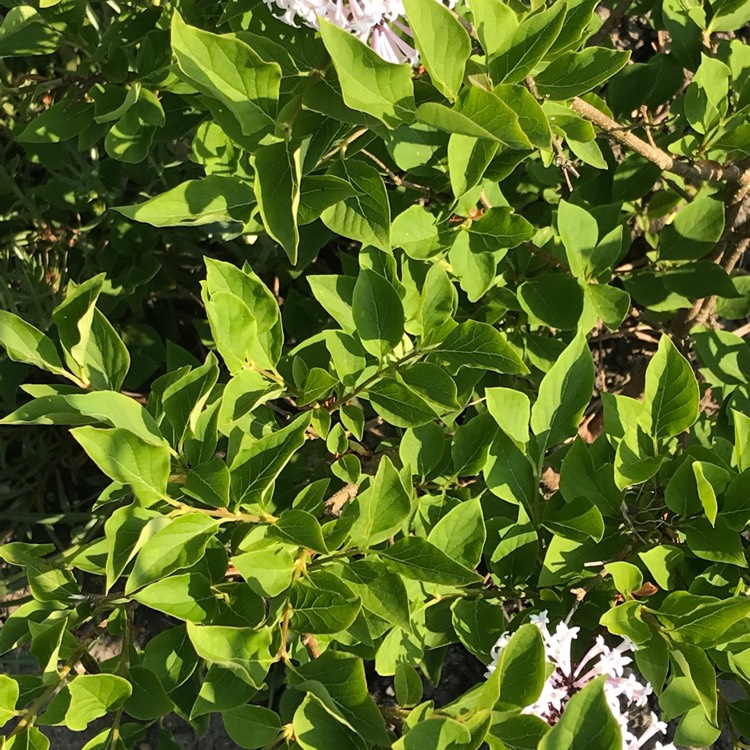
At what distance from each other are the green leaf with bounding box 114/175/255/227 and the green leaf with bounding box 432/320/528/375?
27 centimetres

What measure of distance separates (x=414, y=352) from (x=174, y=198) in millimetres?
326

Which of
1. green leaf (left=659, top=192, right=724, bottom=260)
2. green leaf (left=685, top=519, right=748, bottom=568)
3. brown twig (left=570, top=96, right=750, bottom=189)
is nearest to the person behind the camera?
green leaf (left=685, top=519, right=748, bottom=568)

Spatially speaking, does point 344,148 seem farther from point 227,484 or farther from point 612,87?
point 612,87

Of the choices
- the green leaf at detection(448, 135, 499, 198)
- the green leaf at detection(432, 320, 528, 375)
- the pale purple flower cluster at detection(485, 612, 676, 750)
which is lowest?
the pale purple flower cluster at detection(485, 612, 676, 750)

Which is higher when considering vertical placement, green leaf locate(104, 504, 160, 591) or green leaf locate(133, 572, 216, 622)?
green leaf locate(104, 504, 160, 591)

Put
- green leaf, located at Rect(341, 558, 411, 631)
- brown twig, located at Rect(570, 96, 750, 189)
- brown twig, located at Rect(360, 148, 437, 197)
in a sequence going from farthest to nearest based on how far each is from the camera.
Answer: brown twig, located at Rect(360, 148, 437, 197) → brown twig, located at Rect(570, 96, 750, 189) → green leaf, located at Rect(341, 558, 411, 631)

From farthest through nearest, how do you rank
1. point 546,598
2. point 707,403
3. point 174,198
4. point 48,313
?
point 707,403 → point 48,313 → point 546,598 → point 174,198

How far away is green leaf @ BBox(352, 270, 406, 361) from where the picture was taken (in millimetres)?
896

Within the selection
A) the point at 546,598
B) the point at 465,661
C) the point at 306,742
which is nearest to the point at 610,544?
the point at 546,598

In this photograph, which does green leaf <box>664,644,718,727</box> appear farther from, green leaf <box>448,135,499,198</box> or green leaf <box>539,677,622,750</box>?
green leaf <box>448,135,499,198</box>

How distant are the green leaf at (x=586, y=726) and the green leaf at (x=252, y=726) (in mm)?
298

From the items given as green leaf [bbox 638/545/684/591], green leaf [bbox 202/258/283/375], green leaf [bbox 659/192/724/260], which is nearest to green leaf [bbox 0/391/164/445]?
green leaf [bbox 202/258/283/375]

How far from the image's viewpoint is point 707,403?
1632 mm

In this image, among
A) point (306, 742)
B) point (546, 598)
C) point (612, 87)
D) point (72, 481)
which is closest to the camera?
point (306, 742)
